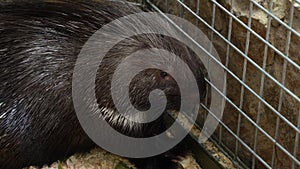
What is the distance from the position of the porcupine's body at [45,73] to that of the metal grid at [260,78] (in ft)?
0.65

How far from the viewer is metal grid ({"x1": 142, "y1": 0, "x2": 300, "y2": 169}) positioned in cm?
210

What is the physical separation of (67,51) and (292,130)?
3.04ft

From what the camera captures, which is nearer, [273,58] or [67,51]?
[273,58]

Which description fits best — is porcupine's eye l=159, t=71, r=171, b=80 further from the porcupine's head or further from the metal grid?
the metal grid

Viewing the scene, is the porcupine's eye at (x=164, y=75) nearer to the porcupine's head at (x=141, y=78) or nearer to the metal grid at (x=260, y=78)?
the porcupine's head at (x=141, y=78)

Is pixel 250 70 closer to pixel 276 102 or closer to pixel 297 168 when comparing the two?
pixel 276 102

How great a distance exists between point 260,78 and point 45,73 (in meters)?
0.84

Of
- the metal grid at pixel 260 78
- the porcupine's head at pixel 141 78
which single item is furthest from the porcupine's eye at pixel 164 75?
the metal grid at pixel 260 78

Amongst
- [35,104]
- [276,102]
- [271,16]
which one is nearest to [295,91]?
[276,102]

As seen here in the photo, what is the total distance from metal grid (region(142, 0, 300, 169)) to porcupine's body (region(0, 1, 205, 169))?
0.20 meters

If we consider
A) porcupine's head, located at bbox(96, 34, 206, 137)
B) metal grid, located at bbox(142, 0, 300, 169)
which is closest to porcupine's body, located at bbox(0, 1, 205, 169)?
porcupine's head, located at bbox(96, 34, 206, 137)

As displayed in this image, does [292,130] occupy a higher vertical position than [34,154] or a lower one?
higher

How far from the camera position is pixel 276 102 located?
7.48 ft

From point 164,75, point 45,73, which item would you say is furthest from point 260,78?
point 45,73
